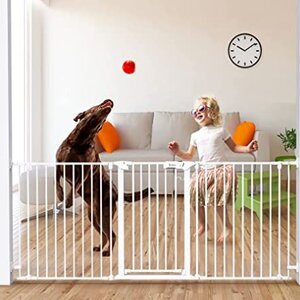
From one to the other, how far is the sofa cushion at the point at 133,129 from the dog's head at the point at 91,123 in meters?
3.40

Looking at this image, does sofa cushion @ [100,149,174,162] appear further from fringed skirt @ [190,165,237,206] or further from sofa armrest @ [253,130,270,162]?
fringed skirt @ [190,165,237,206]

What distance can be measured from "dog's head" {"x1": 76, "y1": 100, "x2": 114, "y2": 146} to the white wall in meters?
3.92

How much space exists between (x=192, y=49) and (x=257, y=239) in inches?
145

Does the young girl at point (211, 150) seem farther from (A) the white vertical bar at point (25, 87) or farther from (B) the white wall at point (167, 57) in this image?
(A) the white vertical bar at point (25, 87)

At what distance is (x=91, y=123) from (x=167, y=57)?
4.06 meters

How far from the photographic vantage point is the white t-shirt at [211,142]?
13.5 feet

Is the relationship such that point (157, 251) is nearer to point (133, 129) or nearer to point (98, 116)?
point (98, 116)

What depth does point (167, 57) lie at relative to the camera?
290 inches

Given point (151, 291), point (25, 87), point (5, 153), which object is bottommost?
point (151, 291)

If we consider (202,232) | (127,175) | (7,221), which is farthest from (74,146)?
(127,175)

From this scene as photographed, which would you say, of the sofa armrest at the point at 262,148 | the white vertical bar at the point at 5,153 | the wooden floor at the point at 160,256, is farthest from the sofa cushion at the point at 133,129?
the white vertical bar at the point at 5,153

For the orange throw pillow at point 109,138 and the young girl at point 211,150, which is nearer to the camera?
the young girl at point 211,150

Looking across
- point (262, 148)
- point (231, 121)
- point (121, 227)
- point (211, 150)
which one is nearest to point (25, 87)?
point (231, 121)

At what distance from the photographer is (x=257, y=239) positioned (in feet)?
13.9
